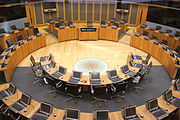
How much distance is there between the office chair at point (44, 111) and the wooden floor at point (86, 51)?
4.48m

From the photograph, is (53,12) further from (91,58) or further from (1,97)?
(1,97)

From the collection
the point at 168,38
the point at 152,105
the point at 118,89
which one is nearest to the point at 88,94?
the point at 118,89

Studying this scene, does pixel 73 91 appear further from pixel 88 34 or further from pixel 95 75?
pixel 88 34

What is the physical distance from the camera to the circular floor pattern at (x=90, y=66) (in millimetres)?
10422

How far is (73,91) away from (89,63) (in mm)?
3875

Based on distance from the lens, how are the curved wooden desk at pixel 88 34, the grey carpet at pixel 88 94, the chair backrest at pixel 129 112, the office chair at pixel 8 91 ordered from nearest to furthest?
the chair backrest at pixel 129 112 < the office chair at pixel 8 91 < the grey carpet at pixel 88 94 < the curved wooden desk at pixel 88 34

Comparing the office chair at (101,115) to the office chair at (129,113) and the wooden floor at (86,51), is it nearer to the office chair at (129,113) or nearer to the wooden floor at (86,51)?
the office chair at (129,113)

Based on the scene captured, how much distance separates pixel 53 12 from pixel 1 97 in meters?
12.6

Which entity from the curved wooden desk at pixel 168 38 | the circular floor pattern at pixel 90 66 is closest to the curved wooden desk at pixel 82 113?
A: the circular floor pattern at pixel 90 66

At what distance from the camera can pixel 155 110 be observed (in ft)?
20.8

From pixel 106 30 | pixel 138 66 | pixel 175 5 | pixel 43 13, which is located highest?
pixel 175 5

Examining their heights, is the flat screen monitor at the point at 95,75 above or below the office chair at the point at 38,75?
above

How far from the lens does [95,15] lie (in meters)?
18.4

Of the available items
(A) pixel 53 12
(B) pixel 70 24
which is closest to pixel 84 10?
(A) pixel 53 12
